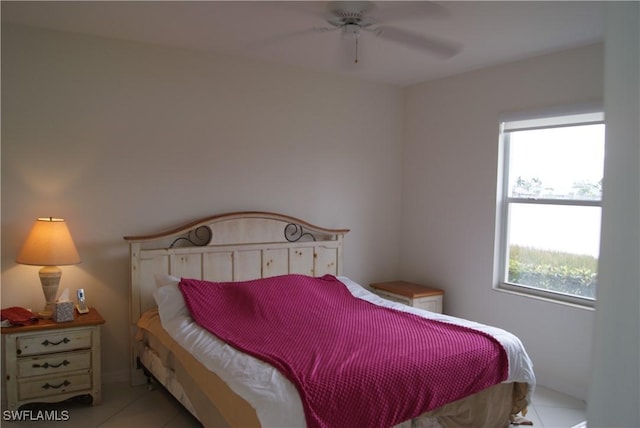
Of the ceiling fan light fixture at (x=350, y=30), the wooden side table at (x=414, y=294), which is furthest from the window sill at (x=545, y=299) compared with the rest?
the ceiling fan light fixture at (x=350, y=30)

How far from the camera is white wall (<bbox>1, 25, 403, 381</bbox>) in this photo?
3062 millimetres

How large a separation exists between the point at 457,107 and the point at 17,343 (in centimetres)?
377

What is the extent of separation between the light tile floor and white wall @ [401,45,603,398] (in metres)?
0.26

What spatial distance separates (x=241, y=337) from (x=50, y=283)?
1.35 m

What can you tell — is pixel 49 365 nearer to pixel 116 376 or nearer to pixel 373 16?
pixel 116 376

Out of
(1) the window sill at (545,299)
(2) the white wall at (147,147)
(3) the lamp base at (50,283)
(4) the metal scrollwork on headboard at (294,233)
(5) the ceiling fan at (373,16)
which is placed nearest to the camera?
(5) the ceiling fan at (373,16)

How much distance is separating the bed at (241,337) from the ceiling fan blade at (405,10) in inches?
71.3

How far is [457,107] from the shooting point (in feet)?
13.7

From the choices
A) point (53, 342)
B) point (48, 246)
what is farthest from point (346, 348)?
point (48, 246)

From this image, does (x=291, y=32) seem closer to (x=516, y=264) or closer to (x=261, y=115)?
(x=261, y=115)

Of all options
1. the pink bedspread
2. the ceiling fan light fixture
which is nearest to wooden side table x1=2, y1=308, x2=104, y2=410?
the pink bedspread

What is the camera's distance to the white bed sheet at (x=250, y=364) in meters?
1.91

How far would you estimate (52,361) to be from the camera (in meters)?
2.85

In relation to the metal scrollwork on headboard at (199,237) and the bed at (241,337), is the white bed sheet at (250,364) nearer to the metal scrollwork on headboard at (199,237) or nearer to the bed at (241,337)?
the bed at (241,337)
